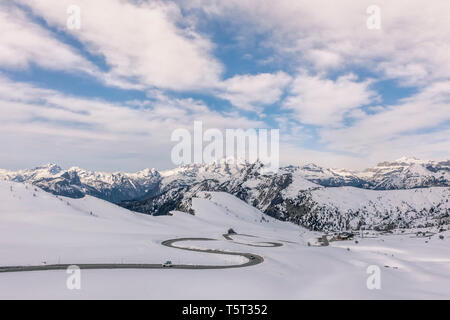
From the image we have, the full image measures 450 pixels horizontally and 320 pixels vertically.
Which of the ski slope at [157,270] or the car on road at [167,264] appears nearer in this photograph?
A: the ski slope at [157,270]

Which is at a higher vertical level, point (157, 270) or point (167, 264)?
point (157, 270)

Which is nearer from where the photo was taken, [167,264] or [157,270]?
[157,270]

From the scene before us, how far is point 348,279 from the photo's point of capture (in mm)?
47469

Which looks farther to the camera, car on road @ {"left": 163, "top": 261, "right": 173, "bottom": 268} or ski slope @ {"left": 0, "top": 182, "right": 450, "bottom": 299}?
car on road @ {"left": 163, "top": 261, "right": 173, "bottom": 268}

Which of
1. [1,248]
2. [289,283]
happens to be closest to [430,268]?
[289,283]

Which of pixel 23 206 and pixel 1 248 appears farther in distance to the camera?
pixel 23 206

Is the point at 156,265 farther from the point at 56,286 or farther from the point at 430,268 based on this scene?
the point at 430,268

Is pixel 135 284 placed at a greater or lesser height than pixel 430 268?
greater
